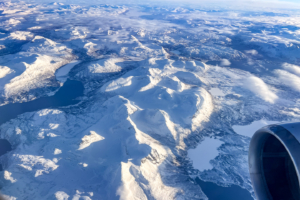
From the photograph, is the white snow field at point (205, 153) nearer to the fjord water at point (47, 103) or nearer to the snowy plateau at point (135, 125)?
the snowy plateau at point (135, 125)

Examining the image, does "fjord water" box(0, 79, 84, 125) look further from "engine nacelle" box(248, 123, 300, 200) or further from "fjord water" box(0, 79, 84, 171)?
"engine nacelle" box(248, 123, 300, 200)

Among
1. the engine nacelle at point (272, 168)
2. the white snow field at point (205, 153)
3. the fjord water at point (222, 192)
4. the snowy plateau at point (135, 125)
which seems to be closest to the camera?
the engine nacelle at point (272, 168)

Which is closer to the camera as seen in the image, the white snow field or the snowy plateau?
the snowy plateau

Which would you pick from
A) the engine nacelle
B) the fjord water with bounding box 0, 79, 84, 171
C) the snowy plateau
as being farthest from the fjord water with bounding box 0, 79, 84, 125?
the engine nacelle

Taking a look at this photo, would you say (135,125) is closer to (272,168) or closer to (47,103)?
(272,168)

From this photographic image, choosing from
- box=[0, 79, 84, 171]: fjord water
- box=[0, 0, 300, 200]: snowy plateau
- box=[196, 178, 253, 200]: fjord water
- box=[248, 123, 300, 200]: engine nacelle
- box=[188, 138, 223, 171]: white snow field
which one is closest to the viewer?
box=[248, 123, 300, 200]: engine nacelle

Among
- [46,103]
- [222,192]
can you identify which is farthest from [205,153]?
[46,103]

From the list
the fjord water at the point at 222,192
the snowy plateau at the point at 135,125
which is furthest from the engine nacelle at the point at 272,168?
the fjord water at the point at 222,192
